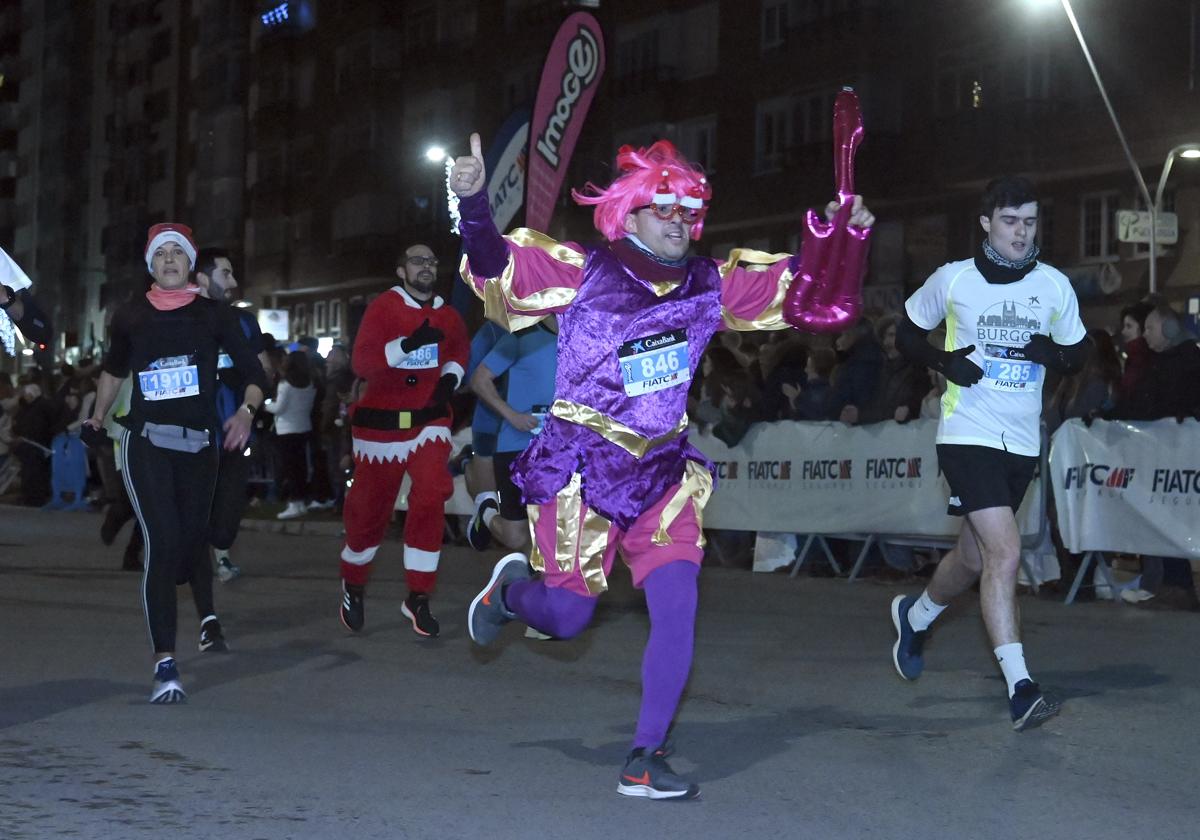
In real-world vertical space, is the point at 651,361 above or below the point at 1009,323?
below

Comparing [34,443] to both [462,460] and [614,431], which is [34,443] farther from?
[614,431]

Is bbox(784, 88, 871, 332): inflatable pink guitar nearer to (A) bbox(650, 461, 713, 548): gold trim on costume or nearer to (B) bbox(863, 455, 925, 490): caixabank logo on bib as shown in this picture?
(A) bbox(650, 461, 713, 548): gold trim on costume

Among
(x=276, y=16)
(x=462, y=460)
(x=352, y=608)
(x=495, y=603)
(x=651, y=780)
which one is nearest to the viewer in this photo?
(x=651, y=780)

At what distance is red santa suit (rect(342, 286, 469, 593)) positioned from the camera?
10016 mm

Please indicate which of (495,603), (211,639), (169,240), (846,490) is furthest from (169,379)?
(846,490)

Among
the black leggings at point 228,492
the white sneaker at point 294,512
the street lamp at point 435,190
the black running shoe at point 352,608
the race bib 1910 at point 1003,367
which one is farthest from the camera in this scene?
the street lamp at point 435,190

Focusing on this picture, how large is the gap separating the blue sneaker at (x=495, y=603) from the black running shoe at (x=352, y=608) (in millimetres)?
3080

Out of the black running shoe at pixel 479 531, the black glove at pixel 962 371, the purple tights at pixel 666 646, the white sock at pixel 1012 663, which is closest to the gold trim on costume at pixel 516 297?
the purple tights at pixel 666 646

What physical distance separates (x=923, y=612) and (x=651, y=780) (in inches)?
106

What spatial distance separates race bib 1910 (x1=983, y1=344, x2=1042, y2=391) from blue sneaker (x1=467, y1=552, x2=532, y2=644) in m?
1.97

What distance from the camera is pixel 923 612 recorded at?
323 inches

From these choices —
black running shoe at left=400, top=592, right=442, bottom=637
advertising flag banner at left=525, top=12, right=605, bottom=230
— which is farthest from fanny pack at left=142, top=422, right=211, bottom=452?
advertising flag banner at left=525, top=12, right=605, bottom=230

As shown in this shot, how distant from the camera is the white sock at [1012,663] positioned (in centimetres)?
715

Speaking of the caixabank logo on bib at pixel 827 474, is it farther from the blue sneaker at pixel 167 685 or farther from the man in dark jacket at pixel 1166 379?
the blue sneaker at pixel 167 685
